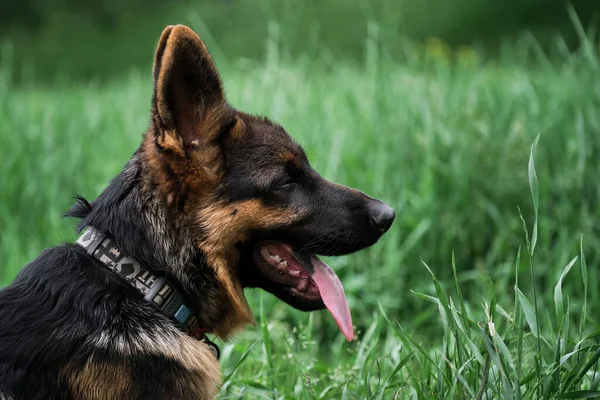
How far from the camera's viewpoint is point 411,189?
18.0ft

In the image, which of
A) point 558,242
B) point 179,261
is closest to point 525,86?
point 558,242

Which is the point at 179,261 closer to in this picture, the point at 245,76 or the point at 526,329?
the point at 526,329

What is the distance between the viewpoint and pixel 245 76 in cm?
861

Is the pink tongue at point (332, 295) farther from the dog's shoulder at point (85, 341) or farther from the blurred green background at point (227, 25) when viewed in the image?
the blurred green background at point (227, 25)

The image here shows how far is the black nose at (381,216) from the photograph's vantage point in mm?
3129

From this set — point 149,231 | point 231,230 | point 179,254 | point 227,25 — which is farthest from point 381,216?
point 227,25

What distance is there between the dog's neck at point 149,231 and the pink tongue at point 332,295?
41 centimetres

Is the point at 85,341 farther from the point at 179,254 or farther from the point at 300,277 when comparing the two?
the point at 300,277

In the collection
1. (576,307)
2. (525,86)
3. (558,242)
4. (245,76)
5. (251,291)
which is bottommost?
(576,307)

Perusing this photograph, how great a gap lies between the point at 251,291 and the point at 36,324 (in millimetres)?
2043

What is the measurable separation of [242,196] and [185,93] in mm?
446

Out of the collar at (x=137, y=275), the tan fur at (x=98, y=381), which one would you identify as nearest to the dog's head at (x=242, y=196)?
the collar at (x=137, y=275)

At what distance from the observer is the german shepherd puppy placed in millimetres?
2592

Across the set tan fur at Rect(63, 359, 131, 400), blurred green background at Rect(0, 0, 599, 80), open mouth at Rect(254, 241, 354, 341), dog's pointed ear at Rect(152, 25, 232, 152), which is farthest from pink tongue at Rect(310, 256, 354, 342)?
blurred green background at Rect(0, 0, 599, 80)
